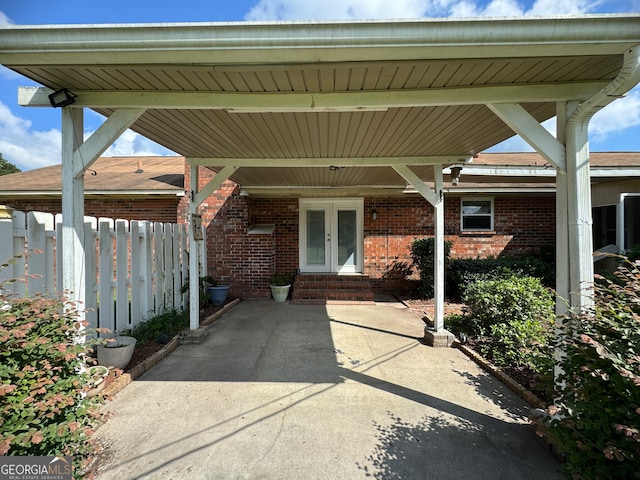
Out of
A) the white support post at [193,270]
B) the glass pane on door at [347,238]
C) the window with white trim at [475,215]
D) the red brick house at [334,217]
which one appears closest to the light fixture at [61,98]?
the white support post at [193,270]

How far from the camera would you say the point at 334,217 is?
939cm

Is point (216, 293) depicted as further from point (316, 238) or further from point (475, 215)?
point (475, 215)

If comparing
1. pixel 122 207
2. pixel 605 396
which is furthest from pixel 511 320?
pixel 122 207

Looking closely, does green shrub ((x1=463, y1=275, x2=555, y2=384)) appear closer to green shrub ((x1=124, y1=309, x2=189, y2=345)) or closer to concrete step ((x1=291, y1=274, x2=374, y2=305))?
concrete step ((x1=291, y1=274, x2=374, y2=305))

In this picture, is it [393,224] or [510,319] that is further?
[393,224]

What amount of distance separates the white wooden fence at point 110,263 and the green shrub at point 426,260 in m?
5.63

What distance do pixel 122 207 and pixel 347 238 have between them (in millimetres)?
6272

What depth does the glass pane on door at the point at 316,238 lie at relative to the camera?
9398 millimetres

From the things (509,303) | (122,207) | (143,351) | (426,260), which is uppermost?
(122,207)

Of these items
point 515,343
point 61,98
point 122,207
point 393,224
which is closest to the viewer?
point 61,98

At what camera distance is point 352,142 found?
4336mm

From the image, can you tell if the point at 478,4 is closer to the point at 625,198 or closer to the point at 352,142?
the point at 352,142

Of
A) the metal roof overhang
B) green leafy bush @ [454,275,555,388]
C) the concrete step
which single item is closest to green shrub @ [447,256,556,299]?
the concrete step

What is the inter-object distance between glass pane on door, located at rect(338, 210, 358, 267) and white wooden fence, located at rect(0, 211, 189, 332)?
4.36 m
